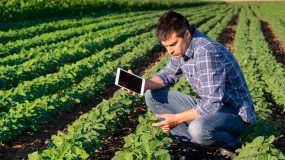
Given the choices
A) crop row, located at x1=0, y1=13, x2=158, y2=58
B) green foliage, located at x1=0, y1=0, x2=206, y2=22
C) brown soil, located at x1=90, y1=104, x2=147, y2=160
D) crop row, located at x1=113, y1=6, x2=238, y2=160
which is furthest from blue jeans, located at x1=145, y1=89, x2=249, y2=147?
green foliage, located at x1=0, y1=0, x2=206, y2=22

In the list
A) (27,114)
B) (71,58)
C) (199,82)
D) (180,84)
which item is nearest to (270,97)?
(180,84)

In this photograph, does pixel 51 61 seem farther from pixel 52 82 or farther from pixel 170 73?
pixel 170 73

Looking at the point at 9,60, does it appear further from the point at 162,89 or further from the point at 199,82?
the point at 199,82

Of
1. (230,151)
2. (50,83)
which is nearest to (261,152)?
(230,151)

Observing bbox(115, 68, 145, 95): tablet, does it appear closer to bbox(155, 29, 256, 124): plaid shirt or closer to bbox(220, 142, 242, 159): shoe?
bbox(155, 29, 256, 124): plaid shirt

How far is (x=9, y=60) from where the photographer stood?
971 cm

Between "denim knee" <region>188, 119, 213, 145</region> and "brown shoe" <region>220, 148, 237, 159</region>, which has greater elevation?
"denim knee" <region>188, 119, 213, 145</region>

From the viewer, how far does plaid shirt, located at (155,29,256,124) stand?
4168mm

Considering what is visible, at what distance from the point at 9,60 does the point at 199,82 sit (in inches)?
254

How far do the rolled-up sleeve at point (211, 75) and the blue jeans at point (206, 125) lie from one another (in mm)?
185

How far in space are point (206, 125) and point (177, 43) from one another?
2.92 feet

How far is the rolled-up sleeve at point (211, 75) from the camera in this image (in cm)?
416

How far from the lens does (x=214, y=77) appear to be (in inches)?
163

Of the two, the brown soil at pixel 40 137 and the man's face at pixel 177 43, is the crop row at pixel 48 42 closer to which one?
the brown soil at pixel 40 137
